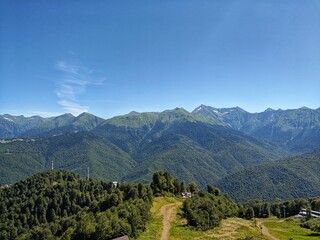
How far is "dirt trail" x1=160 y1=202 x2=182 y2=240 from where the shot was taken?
7549 cm

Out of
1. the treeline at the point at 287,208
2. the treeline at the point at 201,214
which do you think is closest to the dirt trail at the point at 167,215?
the treeline at the point at 201,214

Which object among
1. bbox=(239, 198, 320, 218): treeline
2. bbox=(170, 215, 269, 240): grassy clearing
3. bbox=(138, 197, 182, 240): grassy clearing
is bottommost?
bbox=(239, 198, 320, 218): treeline

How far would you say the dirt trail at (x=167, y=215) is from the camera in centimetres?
7549

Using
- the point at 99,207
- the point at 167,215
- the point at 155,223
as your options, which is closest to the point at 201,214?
the point at 167,215

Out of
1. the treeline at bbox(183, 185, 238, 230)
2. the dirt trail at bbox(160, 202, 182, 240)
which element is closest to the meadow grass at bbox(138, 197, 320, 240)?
the dirt trail at bbox(160, 202, 182, 240)

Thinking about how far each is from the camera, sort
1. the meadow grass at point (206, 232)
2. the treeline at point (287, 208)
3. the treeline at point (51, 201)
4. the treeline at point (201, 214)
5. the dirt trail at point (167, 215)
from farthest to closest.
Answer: the treeline at point (287, 208)
the treeline at point (51, 201)
the treeline at point (201, 214)
the dirt trail at point (167, 215)
the meadow grass at point (206, 232)

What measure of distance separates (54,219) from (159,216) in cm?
8427

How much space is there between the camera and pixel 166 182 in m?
129

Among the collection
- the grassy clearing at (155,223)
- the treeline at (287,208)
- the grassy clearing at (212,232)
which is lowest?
the treeline at (287,208)

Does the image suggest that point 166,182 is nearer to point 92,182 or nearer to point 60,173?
point 92,182

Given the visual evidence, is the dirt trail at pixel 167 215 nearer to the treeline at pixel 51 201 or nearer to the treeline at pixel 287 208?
the treeline at pixel 51 201

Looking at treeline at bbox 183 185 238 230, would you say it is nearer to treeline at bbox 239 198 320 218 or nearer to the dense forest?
the dense forest

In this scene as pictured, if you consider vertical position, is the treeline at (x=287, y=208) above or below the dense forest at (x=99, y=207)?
below

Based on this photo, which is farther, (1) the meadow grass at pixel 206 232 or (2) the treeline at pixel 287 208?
(2) the treeline at pixel 287 208
